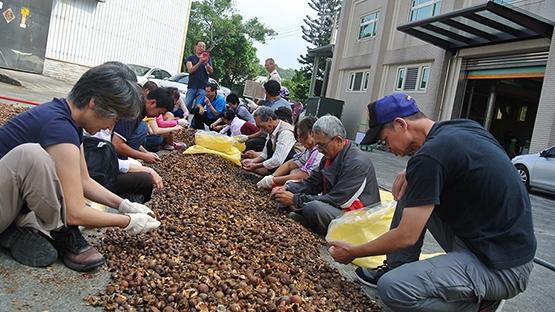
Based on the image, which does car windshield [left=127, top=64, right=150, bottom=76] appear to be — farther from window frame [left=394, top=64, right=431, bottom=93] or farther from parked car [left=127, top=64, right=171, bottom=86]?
window frame [left=394, top=64, right=431, bottom=93]

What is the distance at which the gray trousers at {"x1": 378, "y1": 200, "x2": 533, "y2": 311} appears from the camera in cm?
208

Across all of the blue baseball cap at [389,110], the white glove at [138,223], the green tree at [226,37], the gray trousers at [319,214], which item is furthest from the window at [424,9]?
the green tree at [226,37]

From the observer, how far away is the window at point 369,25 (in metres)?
17.4

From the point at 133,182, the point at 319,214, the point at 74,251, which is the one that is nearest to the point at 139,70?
the point at 133,182

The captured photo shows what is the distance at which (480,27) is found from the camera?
423 inches

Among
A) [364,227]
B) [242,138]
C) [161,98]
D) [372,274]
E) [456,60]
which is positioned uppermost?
[456,60]

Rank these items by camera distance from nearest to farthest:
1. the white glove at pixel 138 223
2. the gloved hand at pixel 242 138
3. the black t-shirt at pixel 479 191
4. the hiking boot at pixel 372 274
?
the black t-shirt at pixel 479 191
the white glove at pixel 138 223
the hiking boot at pixel 372 274
the gloved hand at pixel 242 138

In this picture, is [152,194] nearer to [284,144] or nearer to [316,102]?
[284,144]

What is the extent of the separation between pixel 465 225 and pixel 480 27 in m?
10.3

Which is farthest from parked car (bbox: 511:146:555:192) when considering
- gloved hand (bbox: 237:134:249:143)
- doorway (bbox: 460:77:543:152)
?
gloved hand (bbox: 237:134:249:143)

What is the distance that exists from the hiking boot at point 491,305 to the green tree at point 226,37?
34.7m

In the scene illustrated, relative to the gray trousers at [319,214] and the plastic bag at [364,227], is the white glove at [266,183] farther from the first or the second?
the plastic bag at [364,227]

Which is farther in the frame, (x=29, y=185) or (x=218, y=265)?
(x=218, y=265)

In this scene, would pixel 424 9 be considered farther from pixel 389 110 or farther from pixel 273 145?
pixel 389 110
